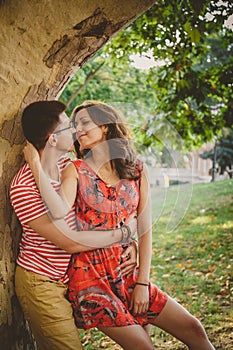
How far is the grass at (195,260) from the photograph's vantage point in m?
3.39

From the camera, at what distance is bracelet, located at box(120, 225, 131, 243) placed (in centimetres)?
233

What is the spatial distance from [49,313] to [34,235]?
15.3 inches

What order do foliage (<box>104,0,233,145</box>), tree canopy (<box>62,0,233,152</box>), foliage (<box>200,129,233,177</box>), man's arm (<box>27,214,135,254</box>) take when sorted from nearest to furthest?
1. man's arm (<box>27,214,135,254</box>)
2. tree canopy (<box>62,0,233,152</box>)
3. foliage (<box>104,0,233,145</box>)
4. foliage (<box>200,129,233,177</box>)

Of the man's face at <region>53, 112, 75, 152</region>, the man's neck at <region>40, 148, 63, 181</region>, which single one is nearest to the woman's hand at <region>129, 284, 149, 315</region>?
the man's neck at <region>40, 148, 63, 181</region>

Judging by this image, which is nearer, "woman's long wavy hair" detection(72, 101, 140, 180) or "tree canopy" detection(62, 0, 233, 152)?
"woman's long wavy hair" detection(72, 101, 140, 180)

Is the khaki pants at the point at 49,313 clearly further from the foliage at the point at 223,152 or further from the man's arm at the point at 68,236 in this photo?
the foliage at the point at 223,152

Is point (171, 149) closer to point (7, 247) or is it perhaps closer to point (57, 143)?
point (57, 143)

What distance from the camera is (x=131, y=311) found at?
235 centimetres

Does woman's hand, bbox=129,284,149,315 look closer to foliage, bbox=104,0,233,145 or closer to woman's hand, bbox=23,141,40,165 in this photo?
woman's hand, bbox=23,141,40,165

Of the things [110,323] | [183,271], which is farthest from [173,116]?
[110,323]

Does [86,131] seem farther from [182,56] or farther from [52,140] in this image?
[182,56]

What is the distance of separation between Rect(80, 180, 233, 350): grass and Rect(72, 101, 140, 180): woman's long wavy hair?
1.05 ft

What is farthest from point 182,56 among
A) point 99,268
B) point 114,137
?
point 99,268

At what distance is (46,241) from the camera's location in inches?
87.0
